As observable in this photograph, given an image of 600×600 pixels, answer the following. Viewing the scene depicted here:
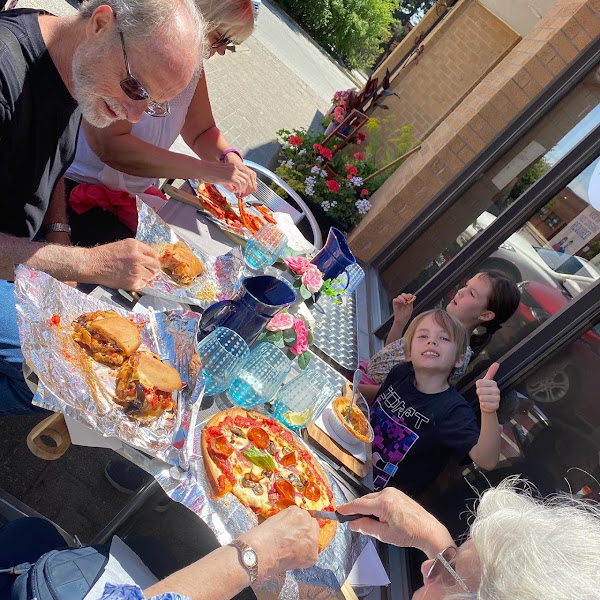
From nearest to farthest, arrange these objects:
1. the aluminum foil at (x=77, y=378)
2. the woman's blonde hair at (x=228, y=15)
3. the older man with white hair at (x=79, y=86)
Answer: the aluminum foil at (x=77, y=378)
the older man with white hair at (x=79, y=86)
the woman's blonde hair at (x=228, y=15)

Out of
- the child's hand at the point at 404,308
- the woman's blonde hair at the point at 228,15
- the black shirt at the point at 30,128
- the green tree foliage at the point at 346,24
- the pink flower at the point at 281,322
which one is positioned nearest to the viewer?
the black shirt at the point at 30,128

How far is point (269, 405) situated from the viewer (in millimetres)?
1913

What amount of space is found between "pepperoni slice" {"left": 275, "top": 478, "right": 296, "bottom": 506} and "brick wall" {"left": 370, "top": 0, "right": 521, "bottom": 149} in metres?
6.31

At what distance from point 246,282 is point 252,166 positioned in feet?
6.11

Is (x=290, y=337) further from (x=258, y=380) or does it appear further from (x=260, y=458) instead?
(x=260, y=458)

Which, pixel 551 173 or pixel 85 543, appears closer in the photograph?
pixel 85 543

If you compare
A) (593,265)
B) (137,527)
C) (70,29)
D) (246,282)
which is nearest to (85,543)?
(137,527)

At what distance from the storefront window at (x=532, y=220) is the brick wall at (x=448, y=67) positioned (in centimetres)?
337

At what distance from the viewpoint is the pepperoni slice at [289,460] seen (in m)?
1.73

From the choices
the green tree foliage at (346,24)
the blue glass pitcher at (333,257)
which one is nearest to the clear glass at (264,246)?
the blue glass pitcher at (333,257)

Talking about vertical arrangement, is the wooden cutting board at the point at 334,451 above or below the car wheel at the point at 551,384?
below

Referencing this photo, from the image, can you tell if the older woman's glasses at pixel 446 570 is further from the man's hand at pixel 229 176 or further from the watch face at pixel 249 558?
the man's hand at pixel 229 176

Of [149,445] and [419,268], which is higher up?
[419,268]

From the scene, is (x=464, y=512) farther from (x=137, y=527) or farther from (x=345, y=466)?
(x=137, y=527)
